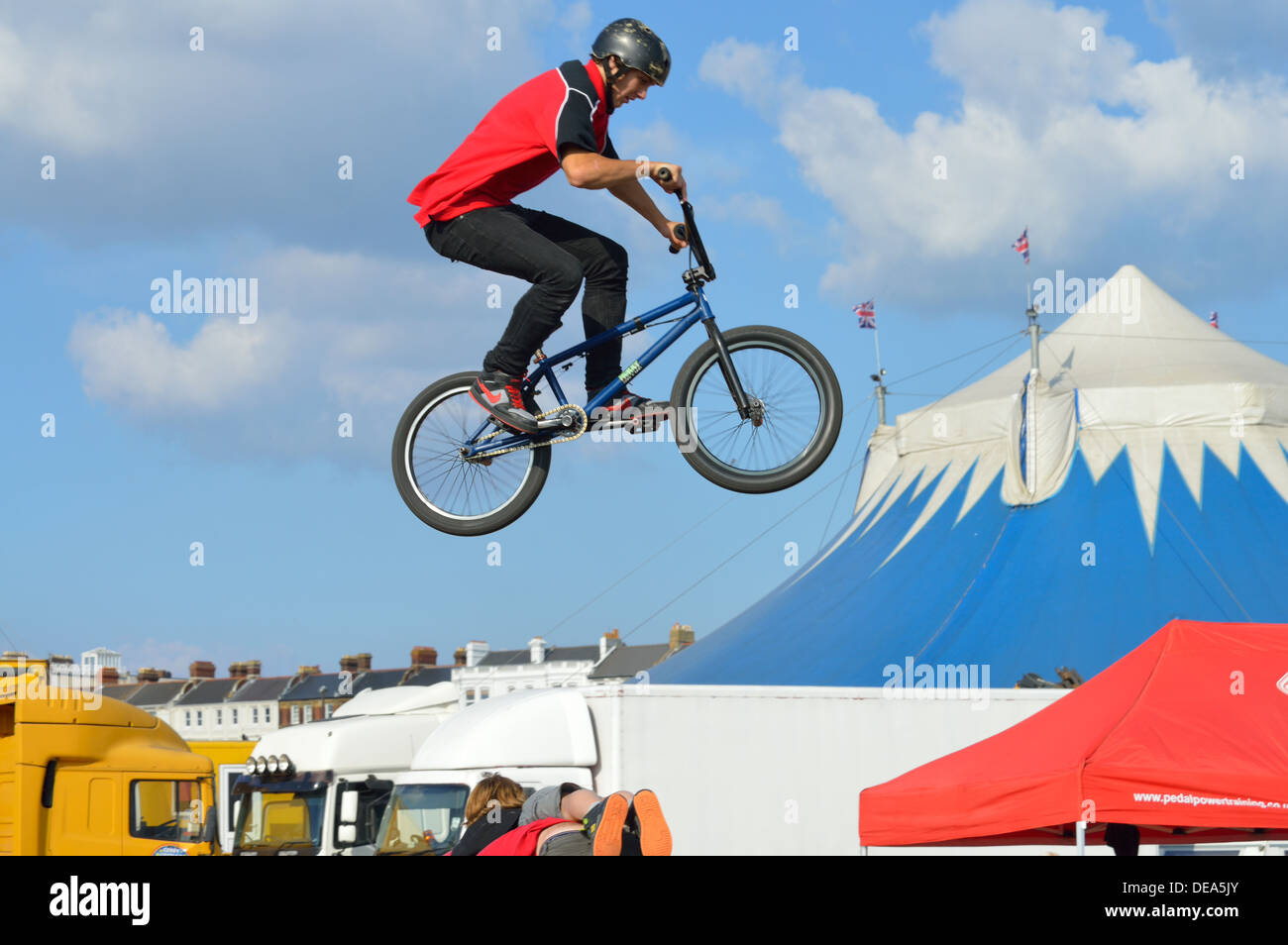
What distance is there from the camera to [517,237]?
5594 millimetres

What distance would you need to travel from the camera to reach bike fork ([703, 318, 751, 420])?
234 inches

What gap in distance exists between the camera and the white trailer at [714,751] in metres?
11.8

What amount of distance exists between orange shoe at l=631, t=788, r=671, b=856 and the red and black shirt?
7.94ft

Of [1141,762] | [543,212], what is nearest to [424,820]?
[1141,762]

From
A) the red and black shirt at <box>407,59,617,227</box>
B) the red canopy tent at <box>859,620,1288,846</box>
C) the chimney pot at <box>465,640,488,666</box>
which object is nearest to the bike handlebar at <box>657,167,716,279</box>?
the red and black shirt at <box>407,59,617,227</box>

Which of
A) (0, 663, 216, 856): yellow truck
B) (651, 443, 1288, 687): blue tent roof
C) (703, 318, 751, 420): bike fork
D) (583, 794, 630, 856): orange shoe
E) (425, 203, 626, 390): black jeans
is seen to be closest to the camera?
(583, 794, 630, 856): orange shoe

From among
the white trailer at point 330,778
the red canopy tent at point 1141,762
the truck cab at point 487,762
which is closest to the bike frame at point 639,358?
the red canopy tent at point 1141,762

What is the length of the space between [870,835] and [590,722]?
3.57 meters

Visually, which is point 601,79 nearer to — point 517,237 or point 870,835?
point 517,237

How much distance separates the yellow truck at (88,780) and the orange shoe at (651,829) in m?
10.3

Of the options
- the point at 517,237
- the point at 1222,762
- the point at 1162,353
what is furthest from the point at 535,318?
the point at 1162,353

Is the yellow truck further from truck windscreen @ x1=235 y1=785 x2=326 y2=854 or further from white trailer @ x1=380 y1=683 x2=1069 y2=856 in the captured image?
white trailer @ x1=380 y1=683 x2=1069 y2=856
